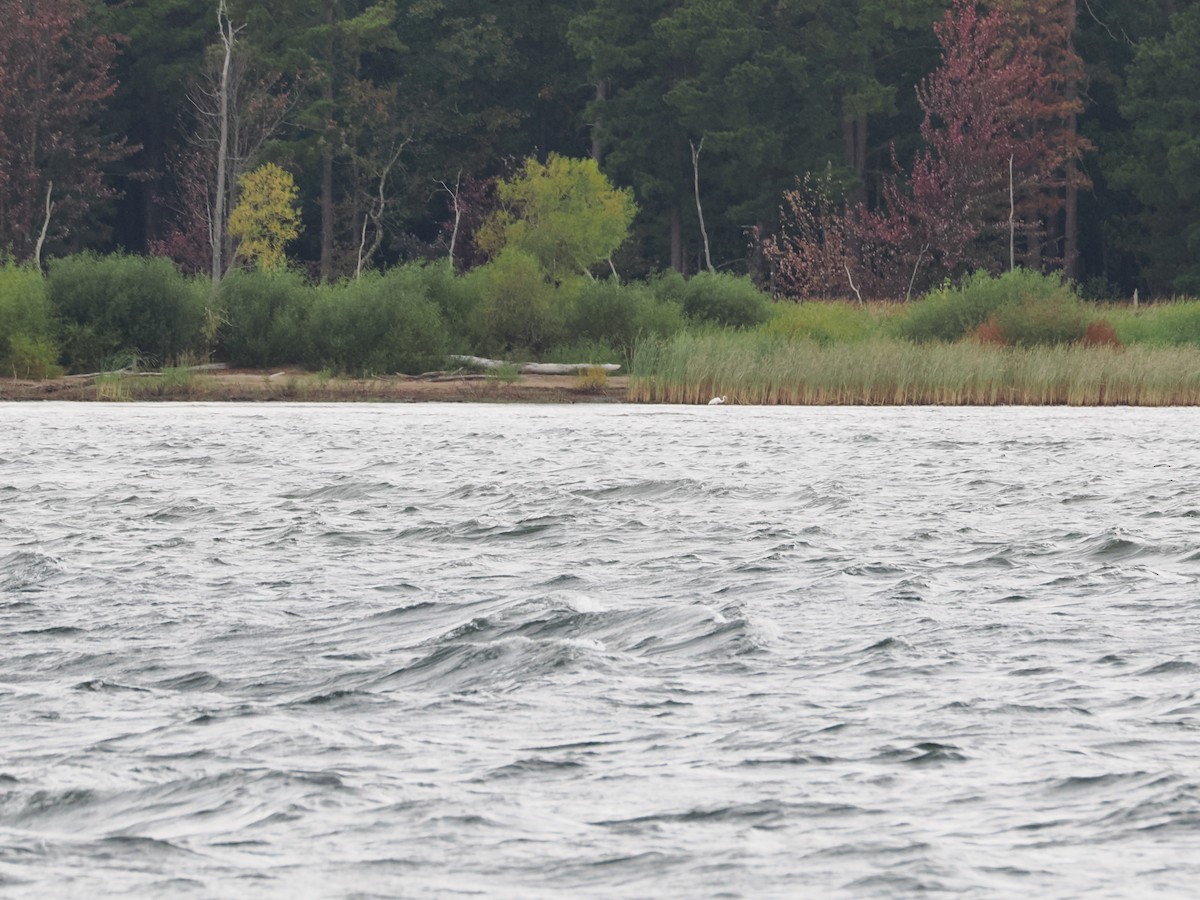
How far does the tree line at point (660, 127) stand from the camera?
53.6m

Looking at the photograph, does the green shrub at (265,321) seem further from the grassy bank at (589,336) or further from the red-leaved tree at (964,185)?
the red-leaved tree at (964,185)

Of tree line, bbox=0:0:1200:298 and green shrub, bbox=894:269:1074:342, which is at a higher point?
tree line, bbox=0:0:1200:298

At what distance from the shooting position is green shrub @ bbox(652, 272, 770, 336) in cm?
3519

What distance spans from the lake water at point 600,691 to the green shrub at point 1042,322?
609 inches

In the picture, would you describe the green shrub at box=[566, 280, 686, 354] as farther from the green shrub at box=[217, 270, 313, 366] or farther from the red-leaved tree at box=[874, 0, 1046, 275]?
the red-leaved tree at box=[874, 0, 1046, 275]

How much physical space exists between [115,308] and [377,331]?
4.34 meters

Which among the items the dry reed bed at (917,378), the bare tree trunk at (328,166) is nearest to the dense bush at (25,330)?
the dry reed bed at (917,378)

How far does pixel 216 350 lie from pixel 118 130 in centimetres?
3043

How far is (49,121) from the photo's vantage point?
5553 cm

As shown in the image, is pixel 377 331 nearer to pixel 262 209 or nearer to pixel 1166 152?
pixel 262 209

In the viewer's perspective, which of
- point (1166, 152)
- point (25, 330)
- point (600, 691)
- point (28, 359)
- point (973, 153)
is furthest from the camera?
point (1166, 152)

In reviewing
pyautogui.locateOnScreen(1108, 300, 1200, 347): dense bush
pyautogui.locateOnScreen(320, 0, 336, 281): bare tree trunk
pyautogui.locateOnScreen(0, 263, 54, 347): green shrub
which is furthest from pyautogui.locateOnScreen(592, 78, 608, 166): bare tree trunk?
pyautogui.locateOnScreen(0, 263, 54, 347): green shrub

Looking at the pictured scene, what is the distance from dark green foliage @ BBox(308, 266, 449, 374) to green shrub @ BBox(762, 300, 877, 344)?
5909 millimetres

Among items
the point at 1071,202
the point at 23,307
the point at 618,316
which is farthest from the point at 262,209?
the point at 1071,202
